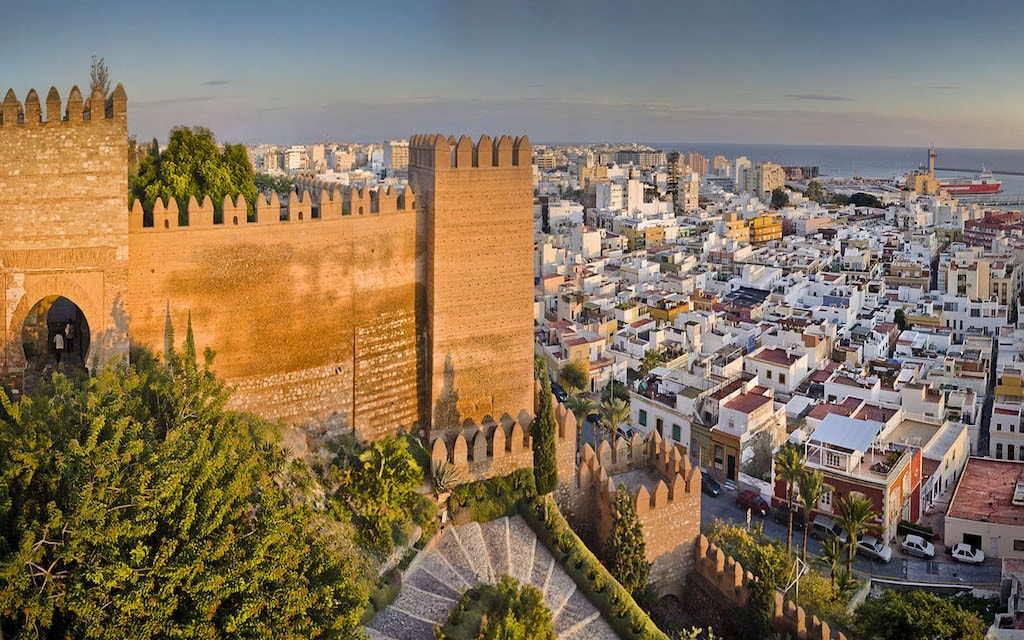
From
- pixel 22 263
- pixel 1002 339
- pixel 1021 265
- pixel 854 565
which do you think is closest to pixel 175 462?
pixel 22 263

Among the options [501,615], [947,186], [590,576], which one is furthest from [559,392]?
[947,186]

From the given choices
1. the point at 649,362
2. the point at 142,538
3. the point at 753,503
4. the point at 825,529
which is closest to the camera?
the point at 142,538

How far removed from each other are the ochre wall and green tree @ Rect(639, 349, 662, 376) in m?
21.0

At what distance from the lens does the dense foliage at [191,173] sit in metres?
13.6

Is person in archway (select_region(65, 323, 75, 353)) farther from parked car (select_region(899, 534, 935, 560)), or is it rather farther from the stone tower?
parked car (select_region(899, 534, 935, 560))

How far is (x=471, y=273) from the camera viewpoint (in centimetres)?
1334

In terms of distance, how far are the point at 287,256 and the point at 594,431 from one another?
15.7m

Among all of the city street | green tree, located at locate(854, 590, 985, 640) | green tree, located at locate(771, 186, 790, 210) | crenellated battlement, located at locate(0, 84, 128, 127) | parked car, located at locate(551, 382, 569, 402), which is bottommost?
the city street

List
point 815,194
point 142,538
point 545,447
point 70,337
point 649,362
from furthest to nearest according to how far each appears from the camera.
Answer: point 815,194 < point 649,362 < point 545,447 < point 70,337 < point 142,538

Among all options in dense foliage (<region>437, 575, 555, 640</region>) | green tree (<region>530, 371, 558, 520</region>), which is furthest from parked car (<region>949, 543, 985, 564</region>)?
dense foliage (<region>437, 575, 555, 640</region>)

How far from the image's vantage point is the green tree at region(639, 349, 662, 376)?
29.8 metres

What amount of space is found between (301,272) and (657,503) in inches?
241

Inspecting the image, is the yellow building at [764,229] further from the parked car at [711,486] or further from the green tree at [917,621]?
the green tree at [917,621]

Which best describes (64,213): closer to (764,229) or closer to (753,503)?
(753,503)
